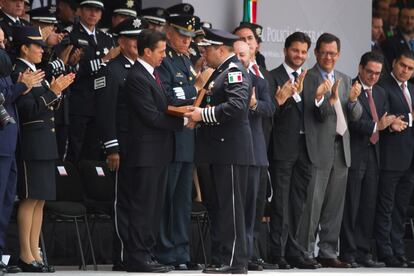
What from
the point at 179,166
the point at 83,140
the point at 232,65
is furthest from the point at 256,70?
the point at 83,140

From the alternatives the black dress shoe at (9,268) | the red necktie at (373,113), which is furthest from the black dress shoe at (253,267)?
the black dress shoe at (9,268)

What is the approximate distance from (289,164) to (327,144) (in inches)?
19.9

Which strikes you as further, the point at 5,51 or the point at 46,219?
the point at 46,219

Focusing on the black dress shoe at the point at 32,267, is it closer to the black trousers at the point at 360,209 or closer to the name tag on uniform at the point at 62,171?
the name tag on uniform at the point at 62,171

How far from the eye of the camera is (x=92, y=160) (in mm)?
13383

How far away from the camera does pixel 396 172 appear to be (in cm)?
1468

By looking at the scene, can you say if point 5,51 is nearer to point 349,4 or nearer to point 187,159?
point 187,159

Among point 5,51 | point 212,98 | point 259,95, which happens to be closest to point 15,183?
point 5,51

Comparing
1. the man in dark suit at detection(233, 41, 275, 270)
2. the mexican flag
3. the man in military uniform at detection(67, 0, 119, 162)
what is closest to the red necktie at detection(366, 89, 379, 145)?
the mexican flag

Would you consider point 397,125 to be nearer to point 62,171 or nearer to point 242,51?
point 242,51

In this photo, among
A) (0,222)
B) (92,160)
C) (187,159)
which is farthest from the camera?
(92,160)

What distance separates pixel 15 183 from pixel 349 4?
5.86 metres

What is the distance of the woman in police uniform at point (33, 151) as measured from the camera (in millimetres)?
11633

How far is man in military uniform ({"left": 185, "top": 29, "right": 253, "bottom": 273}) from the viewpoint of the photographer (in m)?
11.6
